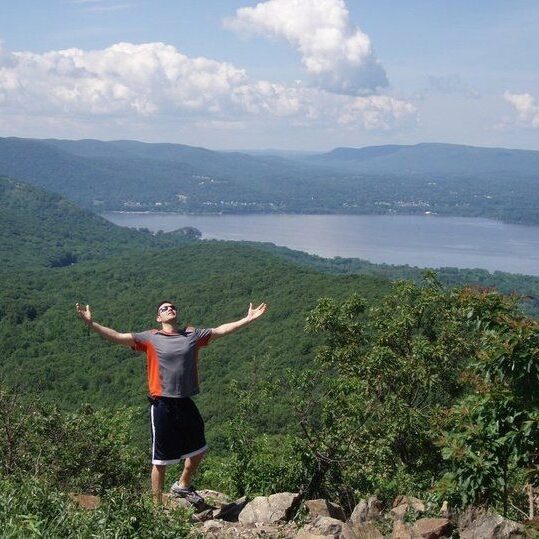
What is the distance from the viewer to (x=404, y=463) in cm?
918

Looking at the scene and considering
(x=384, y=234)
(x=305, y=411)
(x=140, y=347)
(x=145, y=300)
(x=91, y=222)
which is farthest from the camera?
(x=384, y=234)

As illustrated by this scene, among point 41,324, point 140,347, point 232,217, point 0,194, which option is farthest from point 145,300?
point 232,217

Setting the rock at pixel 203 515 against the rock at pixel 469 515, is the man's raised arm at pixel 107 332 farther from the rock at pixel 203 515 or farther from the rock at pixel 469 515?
the rock at pixel 469 515

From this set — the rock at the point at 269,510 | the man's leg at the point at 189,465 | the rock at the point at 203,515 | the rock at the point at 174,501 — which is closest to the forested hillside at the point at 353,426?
the rock at the point at 174,501

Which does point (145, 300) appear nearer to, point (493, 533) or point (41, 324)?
point (41, 324)

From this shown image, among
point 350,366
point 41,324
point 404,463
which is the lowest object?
point 41,324

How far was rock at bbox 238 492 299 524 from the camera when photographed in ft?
19.2

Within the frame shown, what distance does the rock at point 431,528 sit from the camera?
4887 millimetres

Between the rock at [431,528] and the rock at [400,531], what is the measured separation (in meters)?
0.04

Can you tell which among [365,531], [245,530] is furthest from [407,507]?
[245,530]

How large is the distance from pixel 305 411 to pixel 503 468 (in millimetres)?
2989

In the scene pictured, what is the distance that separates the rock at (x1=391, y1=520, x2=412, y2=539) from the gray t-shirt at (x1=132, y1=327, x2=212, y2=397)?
1692mm

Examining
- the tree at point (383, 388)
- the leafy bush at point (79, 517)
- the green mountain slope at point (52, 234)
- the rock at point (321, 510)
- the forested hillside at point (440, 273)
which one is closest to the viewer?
the leafy bush at point (79, 517)

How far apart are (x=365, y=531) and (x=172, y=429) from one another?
1549mm
